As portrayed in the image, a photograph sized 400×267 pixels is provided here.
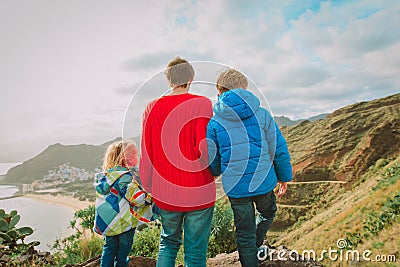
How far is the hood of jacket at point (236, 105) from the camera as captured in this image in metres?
1.48

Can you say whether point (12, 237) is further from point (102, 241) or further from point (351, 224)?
point (351, 224)

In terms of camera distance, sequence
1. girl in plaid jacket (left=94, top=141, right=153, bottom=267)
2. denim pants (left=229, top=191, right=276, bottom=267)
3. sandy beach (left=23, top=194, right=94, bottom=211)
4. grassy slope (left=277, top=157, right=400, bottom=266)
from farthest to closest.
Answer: sandy beach (left=23, top=194, right=94, bottom=211) → grassy slope (left=277, top=157, right=400, bottom=266) → girl in plaid jacket (left=94, top=141, right=153, bottom=267) → denim pants (left=229, top=191, right=276, bottom=267)

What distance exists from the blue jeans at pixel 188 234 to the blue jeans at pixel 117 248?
0.35m

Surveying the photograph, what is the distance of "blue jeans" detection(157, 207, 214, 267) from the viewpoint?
143 cm

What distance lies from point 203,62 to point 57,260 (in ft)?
6.72

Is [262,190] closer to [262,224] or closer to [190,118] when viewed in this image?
[262,224]

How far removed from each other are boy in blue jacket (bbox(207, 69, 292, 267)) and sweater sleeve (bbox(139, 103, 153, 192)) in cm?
26

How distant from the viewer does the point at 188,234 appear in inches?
56.7

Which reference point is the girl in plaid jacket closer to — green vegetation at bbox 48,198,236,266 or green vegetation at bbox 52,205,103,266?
green vegetation at bbox 48,198,236,266

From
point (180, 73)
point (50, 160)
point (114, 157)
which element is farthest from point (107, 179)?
point (50, 160)

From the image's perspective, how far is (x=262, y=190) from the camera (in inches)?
58.8

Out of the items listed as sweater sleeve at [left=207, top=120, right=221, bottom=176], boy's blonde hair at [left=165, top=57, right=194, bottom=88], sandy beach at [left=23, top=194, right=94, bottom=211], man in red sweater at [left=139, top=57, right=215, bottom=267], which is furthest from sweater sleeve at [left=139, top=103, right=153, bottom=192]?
sandy beach at [left=23, top=194, right=94, bottom=211]

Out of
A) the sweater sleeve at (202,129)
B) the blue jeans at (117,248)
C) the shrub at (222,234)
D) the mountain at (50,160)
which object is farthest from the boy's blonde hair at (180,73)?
the mountain at (50,160)

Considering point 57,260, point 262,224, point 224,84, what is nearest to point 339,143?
point 262,224
